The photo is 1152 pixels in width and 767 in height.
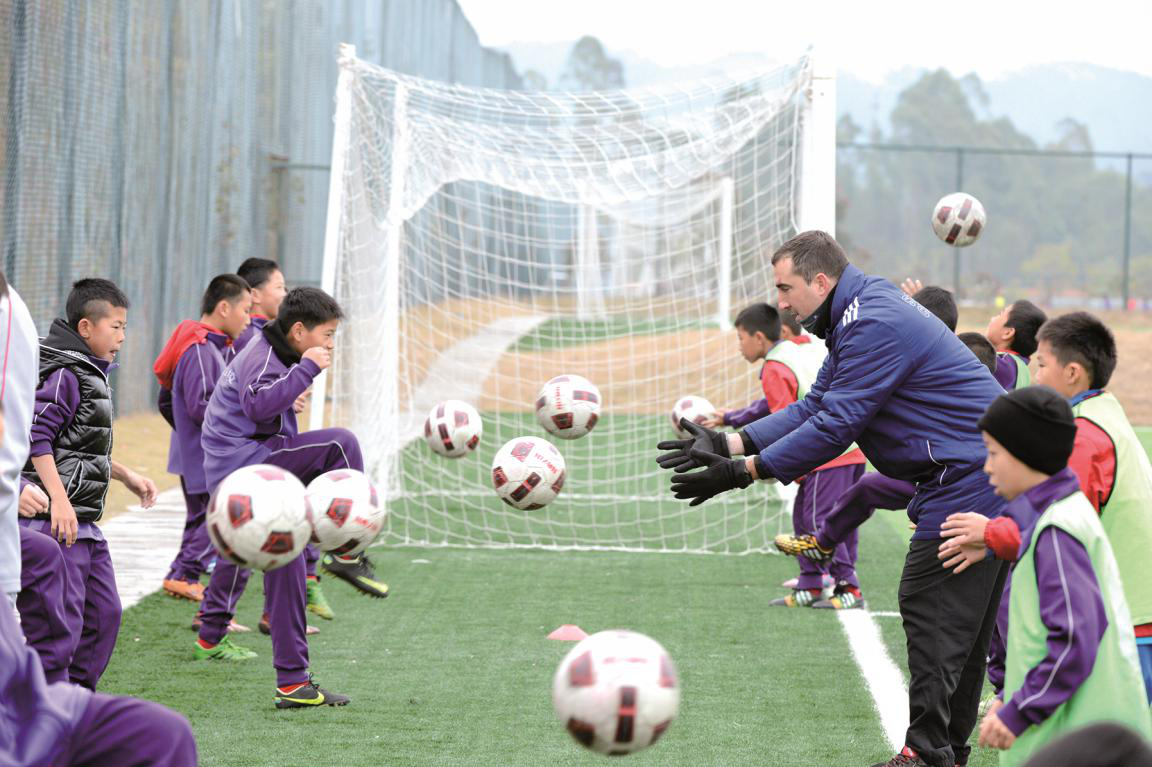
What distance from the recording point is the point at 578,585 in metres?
8.21

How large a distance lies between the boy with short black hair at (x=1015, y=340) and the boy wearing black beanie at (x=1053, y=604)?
2.81 m

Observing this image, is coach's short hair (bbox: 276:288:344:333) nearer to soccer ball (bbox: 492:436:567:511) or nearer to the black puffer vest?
the black puffer vest

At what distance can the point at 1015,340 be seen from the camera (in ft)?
20.2

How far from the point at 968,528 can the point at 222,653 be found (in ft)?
12.5

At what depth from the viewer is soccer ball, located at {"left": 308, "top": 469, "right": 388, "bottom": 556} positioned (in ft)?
16.3

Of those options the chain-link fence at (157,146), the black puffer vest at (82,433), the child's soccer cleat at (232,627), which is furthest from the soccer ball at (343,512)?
the chain-link fence at (157,146)

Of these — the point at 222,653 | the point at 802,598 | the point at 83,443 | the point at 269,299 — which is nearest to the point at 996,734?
the point at 83,443

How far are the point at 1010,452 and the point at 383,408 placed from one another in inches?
308

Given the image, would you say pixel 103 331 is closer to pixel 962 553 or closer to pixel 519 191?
pixel 962 553

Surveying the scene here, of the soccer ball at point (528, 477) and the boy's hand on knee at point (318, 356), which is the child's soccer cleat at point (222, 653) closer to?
the soccer ball at point (528, 477)

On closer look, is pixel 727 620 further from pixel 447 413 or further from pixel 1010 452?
pixel 1010 452

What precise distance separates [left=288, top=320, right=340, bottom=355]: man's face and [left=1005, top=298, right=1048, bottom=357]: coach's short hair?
3.09m

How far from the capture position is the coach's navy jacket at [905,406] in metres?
4.35

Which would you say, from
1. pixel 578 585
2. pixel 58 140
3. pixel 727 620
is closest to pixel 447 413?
pixel 578 585
